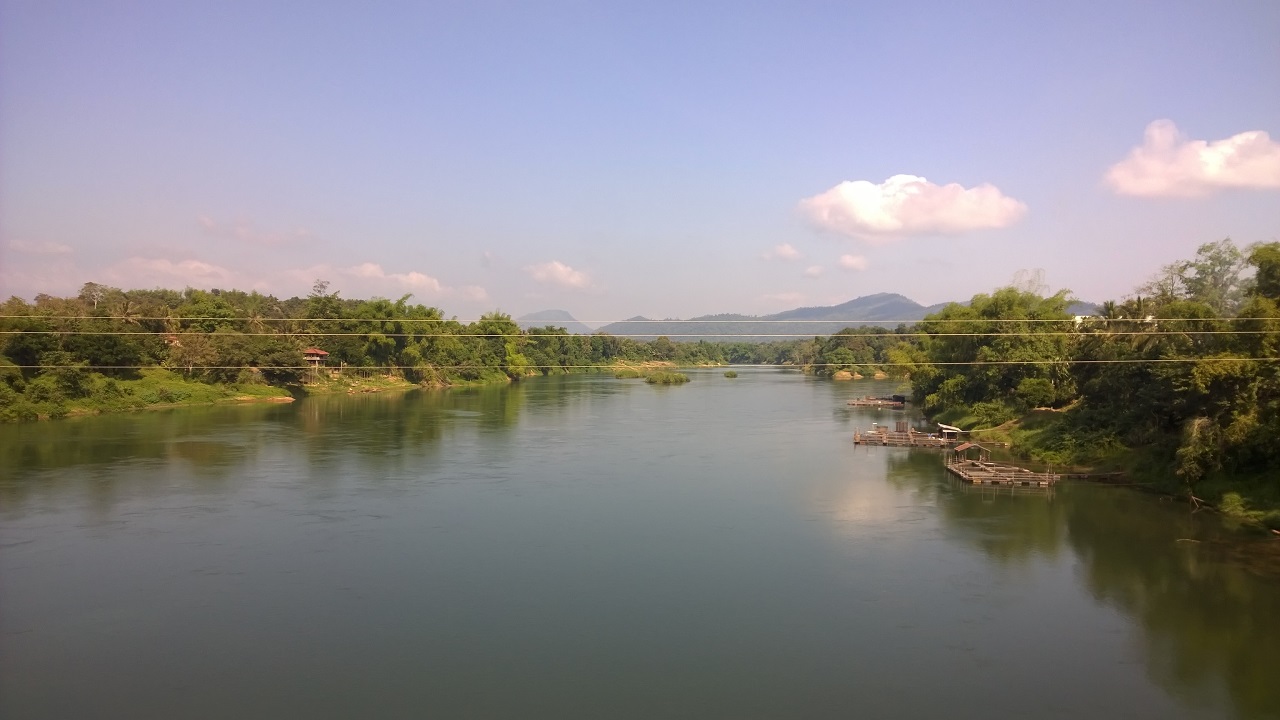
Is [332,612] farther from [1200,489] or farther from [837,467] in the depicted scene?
[1200,489]

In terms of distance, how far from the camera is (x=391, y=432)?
27172 millimetres

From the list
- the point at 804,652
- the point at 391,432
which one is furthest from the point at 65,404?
the point at 804,652

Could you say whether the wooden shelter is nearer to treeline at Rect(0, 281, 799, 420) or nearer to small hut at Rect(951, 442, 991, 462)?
treeline at Rect(0, 281, 799, 420)

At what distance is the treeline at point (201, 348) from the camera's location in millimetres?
26938

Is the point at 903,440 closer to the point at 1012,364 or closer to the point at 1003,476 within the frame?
the point at 1012,364

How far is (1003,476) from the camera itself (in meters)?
19.0

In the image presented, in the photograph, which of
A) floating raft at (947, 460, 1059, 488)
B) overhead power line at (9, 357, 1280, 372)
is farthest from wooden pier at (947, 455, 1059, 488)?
overhead power line at (9, 357, 1280, 372)

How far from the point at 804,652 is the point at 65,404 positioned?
2868 centimetres

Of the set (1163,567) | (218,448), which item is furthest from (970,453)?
(218,448)

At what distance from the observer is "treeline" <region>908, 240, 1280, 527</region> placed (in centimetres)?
1470

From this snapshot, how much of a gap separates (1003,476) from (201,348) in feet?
106

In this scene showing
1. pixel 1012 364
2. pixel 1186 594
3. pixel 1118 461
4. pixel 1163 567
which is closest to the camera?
pixel 1186 594

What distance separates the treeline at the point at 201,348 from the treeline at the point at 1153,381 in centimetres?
1328

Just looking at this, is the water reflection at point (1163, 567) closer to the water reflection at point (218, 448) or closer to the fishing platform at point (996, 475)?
the fishing platform at point (996, 475)
